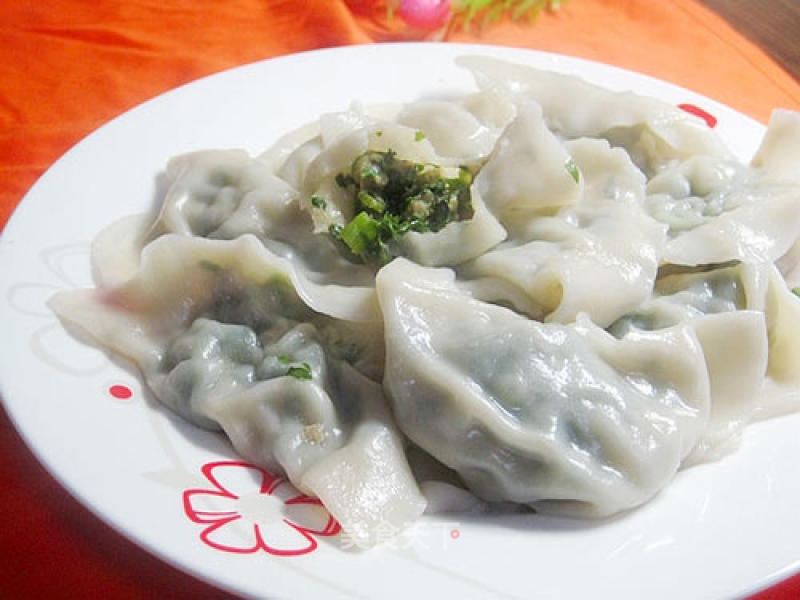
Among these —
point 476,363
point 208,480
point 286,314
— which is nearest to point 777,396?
point 476,363

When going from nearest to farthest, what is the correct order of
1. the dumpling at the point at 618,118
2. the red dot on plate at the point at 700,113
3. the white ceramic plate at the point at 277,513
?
the white ceramic plate at the point at 277,513, the dumpling at the point at 618,118, the red dot on plate at the point at 700,113

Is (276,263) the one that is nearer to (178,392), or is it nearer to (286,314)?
(286,314)

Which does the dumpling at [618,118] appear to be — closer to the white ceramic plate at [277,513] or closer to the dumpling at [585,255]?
the dumpling at [585,255]

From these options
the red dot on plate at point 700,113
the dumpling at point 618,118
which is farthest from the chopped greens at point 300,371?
the red dot on plate at point 700,113

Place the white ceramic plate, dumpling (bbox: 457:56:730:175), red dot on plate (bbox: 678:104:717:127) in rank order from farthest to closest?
red dot on plate (bbox: 678:104:717:127) → dumpling (bbox: 457:56:730:175) → the white ceramic plate

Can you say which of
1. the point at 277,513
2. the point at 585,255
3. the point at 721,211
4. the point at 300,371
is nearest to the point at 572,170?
the point at 585,255

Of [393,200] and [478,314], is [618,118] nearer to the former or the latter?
[393,200]

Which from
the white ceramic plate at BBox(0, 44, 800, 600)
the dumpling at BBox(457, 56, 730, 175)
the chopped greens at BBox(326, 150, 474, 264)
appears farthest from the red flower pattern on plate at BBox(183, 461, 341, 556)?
the dumpling at BBox(457, 56, 730, 175)

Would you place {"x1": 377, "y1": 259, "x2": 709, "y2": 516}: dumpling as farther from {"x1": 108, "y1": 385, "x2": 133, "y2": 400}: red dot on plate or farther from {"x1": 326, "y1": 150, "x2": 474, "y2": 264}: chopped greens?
{"x1": 108, "y1": 385, "x2": 133, "y2": 400}: red dot on plate
